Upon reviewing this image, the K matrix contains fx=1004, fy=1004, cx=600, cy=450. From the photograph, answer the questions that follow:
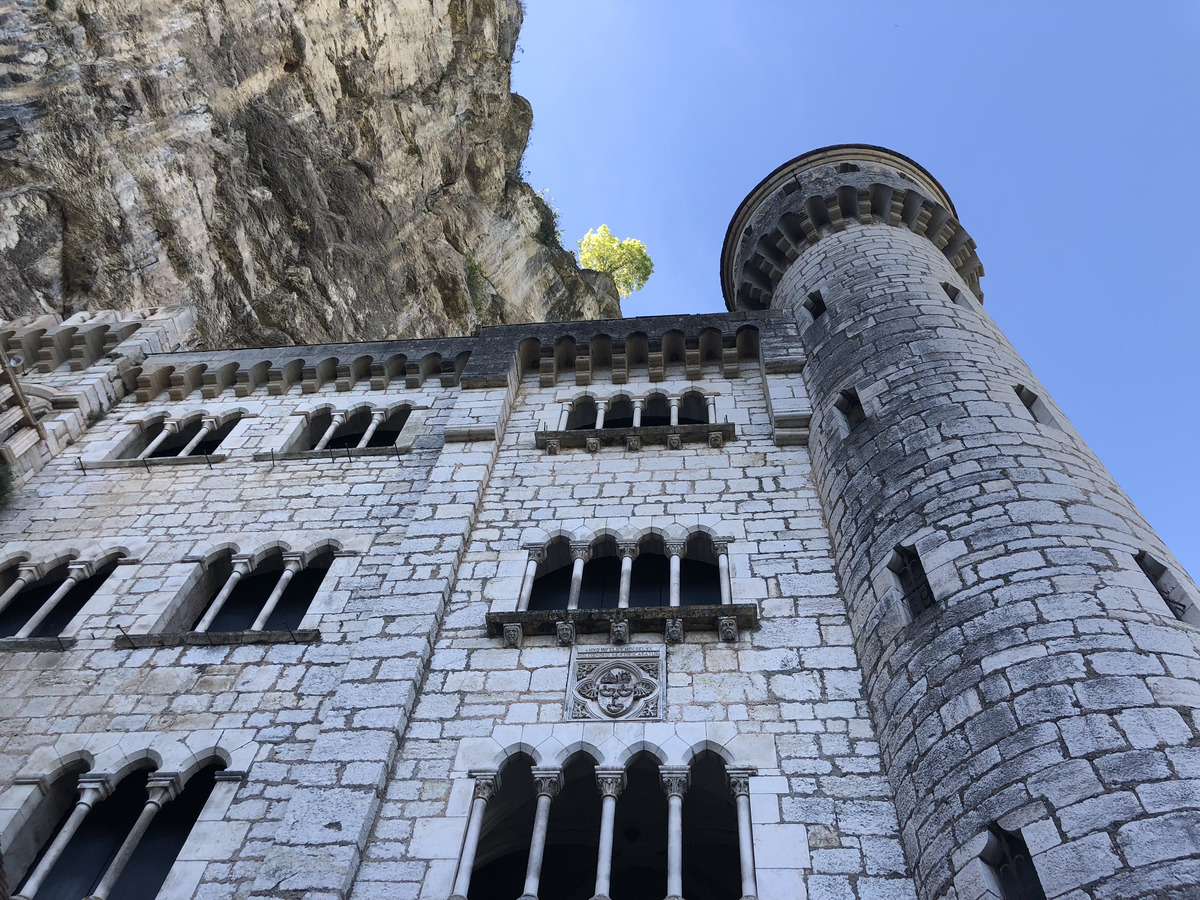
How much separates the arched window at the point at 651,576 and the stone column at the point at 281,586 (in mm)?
3768

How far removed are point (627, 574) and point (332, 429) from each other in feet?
19.3

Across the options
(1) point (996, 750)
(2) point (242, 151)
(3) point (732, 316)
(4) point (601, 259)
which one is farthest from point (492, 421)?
(4) point (601, 259)

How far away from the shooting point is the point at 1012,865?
20.4 ft

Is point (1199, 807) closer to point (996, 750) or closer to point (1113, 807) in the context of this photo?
point (1113, 807)

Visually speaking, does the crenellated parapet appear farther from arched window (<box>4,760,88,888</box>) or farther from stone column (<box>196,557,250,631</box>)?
arched window (<box>4,760,88,888</box>)

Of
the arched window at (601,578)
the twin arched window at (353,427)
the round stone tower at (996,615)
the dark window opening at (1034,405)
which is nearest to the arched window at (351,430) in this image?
the twin arched window at (353,427)

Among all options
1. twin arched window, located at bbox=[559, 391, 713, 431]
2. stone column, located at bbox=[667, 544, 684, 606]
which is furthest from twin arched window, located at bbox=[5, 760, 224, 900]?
twin arched window, located at bbox=[559, 391, 713, 431]

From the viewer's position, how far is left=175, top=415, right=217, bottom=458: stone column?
14.0 m

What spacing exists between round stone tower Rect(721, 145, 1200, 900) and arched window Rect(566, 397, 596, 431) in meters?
3.02

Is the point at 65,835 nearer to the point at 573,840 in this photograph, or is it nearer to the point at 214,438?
the point at 573,840

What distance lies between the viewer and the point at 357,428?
48.1 feet

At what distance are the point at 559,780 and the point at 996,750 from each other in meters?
3.26

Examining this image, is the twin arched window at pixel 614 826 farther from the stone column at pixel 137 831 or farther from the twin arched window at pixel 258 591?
the twin arched window at pixel 258 591

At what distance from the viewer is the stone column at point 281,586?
34.2 ft
